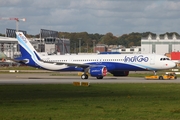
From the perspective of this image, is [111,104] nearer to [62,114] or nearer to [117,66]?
[62,114]

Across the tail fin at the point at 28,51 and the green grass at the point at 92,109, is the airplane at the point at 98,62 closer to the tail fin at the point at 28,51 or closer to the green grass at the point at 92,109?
the tail fin at the point at 28,51

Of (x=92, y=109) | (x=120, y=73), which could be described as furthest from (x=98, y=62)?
(x=92, y=109)

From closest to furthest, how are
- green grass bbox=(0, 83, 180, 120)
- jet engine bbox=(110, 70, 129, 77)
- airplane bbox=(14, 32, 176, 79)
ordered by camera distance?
green grass bbox=(0, 83, 180, 120) → airplane bbox=(14, 32, 176, 79) → jet engine bbox=(110, 70, 129, 77)

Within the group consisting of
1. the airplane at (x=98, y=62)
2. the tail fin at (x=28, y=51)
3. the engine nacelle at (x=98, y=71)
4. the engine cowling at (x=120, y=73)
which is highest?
the tail fin at (x=28, y=51)

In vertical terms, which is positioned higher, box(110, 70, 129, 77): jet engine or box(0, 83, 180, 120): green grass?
box(110, 70, 129, 77): jet engine

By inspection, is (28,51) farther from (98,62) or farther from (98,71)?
(98,71)

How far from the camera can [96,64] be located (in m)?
65.9

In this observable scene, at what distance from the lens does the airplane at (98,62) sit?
62719mm

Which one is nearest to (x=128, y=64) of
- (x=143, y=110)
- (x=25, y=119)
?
(x=143, y=110)

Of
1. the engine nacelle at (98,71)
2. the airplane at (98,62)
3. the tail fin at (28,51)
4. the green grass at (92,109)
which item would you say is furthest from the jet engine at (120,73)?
the green grass at (92,109)

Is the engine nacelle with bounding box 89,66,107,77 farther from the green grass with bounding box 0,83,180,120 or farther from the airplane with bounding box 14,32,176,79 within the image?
the green grass with bounding box 0,83,180,120

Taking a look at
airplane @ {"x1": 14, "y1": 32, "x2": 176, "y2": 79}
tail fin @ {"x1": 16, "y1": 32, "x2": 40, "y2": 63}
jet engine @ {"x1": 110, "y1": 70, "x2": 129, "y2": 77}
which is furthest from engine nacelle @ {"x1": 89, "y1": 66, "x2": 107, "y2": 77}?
tail fin @ {"x1": 16, "y1": 32, "x2": 40, "y2": 63}

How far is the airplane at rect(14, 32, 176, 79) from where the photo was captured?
62.7m

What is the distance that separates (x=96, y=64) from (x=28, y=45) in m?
12.4
